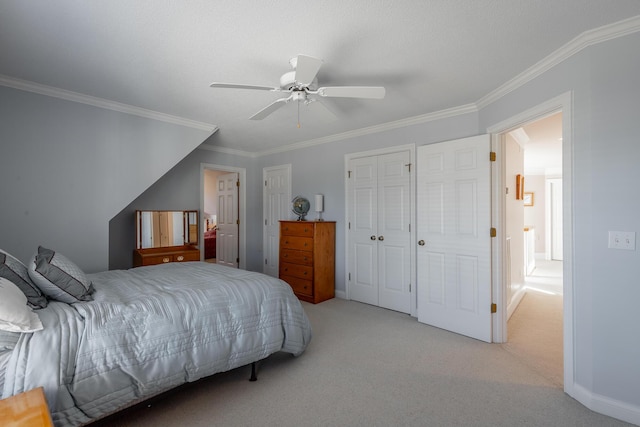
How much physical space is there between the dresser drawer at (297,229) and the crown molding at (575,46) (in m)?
2.63

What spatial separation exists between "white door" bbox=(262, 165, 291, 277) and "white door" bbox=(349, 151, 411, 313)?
1.31 metres

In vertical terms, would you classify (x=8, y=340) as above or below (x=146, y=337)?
above

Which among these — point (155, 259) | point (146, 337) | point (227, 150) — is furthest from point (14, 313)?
point (227, 150)

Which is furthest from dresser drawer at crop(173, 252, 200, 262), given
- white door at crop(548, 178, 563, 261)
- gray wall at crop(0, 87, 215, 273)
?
white door at crop(548, 178, 563, 261)

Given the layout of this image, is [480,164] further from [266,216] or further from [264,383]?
[266,216]

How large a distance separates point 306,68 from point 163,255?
318 centimetres

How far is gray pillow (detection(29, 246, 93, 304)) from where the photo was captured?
172 centimetres

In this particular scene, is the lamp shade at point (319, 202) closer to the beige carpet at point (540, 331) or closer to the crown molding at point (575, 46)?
the crown molding at point (575, 46)

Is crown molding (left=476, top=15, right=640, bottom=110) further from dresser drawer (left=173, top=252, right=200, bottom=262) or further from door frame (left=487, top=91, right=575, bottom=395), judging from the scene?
dresser drawer (left=173, top=252, right=200, bottom=262)

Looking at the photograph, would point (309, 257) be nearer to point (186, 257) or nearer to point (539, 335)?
point (186, 257)

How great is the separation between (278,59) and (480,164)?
2086mm

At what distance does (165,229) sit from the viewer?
167 inches

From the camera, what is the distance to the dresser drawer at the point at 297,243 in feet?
13.8

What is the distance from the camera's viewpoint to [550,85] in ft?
7.38
